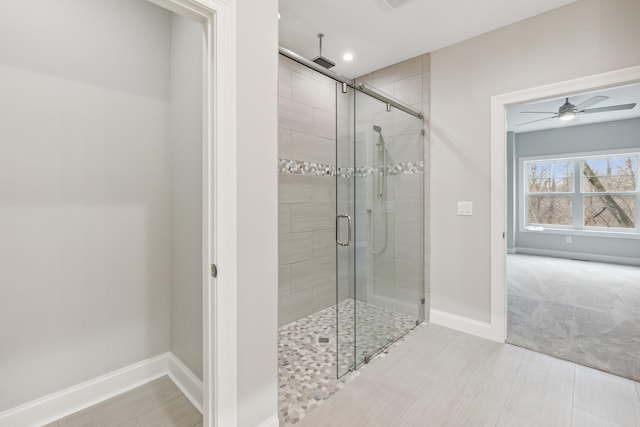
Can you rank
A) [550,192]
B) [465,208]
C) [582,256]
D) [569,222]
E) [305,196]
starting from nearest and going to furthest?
[465,208] → [305,196] → [582,256] → [569,222] → [550,192]

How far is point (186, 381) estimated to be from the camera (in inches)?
73.8

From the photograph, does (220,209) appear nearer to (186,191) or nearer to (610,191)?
(186,191)

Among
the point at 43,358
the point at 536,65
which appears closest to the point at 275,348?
the point at 43,358

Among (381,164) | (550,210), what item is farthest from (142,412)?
(550,210)

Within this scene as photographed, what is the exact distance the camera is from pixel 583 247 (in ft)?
19.6

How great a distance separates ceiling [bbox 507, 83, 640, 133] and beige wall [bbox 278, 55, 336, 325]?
2.83 metres

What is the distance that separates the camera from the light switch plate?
2723 millimetres

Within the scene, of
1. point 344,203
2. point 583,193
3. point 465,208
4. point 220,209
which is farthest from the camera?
point 583,193

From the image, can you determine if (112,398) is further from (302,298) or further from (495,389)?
(495,389)

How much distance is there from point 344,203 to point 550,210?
256 inches

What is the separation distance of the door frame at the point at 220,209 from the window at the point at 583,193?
7324 millimetres

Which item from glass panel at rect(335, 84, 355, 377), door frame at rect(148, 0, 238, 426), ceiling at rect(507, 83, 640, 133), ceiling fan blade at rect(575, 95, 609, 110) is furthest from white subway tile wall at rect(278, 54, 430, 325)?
ceiling fan blade at rect(575, 95, 609, 110)

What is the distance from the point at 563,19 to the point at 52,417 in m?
4.30

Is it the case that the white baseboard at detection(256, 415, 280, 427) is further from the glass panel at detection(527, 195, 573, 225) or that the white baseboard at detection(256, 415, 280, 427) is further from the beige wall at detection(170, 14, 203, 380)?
the glass panel at detection(527, 195, 573, 225)
